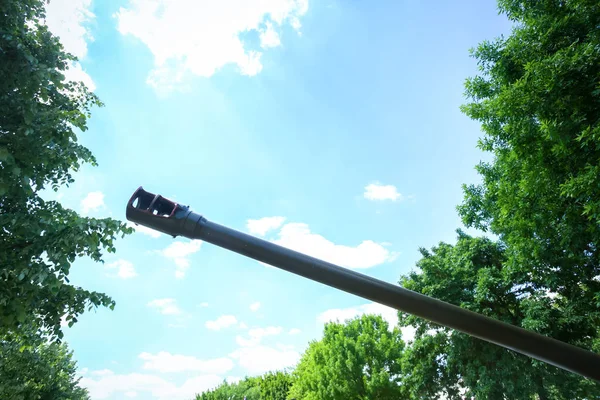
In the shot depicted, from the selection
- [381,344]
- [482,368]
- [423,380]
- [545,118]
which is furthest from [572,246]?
[381,344]

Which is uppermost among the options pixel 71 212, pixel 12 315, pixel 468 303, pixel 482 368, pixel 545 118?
pixel 545 118

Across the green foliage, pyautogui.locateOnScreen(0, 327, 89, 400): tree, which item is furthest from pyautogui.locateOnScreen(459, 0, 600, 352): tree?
the green foliage

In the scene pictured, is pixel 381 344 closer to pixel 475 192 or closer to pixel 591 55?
pixel 475 192

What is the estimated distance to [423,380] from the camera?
16.8 metres

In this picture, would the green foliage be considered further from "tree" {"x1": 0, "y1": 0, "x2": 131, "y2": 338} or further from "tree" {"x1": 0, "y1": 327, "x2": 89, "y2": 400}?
"tree" {"x1": 0, "y1": 0, "x2": 131, "y2": 338}

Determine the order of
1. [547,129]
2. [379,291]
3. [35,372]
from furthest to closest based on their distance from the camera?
[35,372], [547,129], [379,291]

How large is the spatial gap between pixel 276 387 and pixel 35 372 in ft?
110

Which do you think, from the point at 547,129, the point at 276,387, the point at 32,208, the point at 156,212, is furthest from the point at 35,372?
the point at 276,387

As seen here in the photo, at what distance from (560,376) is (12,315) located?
1835 cm

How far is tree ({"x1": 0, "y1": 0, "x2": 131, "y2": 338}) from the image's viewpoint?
23.4 ft

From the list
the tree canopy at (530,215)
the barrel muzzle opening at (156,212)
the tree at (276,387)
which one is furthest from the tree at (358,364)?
the barrel muzzle opening at (156,212)

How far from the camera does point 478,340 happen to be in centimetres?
1599

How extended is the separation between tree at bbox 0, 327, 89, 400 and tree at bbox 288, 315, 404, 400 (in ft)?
54.0

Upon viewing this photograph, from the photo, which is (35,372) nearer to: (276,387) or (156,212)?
(156,212)
